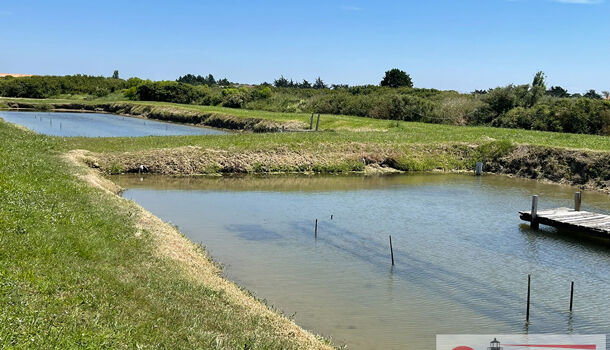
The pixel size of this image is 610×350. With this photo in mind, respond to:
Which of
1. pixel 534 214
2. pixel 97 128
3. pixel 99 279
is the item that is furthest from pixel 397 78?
pixel 99 279

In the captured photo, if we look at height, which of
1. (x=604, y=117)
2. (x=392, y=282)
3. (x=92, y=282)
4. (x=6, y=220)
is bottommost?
(x=392, y=282)

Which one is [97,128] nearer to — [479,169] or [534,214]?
[479,169]

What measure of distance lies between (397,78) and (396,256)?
96.3m

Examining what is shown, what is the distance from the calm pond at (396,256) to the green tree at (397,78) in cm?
8169

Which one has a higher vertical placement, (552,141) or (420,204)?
(552,141)

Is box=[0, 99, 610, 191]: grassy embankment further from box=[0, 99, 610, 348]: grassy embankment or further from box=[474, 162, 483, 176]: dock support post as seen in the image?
box=[0, 99, 610, 348]: grassy embankment

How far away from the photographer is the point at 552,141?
39719mm

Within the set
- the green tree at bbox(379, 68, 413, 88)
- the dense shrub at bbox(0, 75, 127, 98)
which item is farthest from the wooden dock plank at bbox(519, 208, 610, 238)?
the dense shrub at bbox(0, 75, 127, 98)

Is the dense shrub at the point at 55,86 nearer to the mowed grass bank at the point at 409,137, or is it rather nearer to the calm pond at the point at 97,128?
the calm pond at the point at 97,128

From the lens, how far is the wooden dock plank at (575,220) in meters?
19.6

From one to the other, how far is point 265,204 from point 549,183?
18.3 m

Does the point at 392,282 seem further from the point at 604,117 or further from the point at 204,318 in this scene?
the point at 604,117

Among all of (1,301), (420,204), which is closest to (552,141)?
(420,204)

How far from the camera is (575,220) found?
20.8 meters
